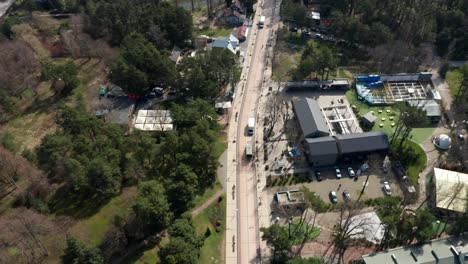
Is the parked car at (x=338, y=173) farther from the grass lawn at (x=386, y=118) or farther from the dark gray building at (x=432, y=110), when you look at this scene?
the dark gray building at (x=432, y=110)

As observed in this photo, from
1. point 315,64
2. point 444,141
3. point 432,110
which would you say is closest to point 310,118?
point 315,64

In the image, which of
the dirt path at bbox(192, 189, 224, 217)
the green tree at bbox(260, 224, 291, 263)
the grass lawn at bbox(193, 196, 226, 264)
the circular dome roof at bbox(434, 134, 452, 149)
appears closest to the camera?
the green tree at bbox(260, 224, 291, 263)

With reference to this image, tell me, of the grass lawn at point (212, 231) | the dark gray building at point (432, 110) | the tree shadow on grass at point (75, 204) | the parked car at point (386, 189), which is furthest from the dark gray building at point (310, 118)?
the tree shadow on grass at point (75, 204)

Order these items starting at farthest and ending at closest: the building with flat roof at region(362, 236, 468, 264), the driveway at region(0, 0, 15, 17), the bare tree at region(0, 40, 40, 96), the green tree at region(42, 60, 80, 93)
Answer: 1. the driveway at region(0, 0, 15, 17)
2. the bare tree at region(0, 40, 40, 96)
3. the green tree at region(42, 60, 80, 93)
4. the building with flat roof at region(362, 236, 468, 264)

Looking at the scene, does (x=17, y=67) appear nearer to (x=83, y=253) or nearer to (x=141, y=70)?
(x=141, y=70)

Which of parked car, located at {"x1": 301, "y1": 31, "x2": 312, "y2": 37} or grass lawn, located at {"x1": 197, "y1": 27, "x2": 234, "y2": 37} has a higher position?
parked car, located at {"x1": 301, "y1": 31, "x2": 312, "y2": 37}

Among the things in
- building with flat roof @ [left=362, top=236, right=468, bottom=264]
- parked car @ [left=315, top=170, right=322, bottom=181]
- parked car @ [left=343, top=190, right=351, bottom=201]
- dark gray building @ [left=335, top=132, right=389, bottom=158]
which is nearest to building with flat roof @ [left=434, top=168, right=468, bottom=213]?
building with flat roof @ [left=362, top=236, right=468, bottom=264]

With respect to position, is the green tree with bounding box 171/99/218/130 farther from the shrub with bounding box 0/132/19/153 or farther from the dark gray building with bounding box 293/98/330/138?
the shrub with bounding box 0/132/19/153
